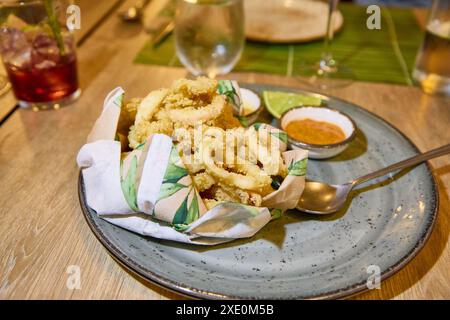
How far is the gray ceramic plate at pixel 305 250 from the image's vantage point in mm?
778

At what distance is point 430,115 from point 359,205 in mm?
632

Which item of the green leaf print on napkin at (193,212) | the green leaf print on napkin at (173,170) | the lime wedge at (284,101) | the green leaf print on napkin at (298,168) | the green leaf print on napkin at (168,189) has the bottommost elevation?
the lime wedge at (284,101)

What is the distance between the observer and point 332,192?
103 cm

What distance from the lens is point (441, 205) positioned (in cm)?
107

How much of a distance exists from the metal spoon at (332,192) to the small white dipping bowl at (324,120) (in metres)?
0.11

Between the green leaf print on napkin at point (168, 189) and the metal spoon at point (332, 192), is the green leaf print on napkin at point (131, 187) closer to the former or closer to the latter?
the green leaf print on napkin at point (168, 189)

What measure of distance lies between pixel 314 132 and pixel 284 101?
→ 0.53 ft

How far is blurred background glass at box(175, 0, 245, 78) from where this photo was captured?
1.56m

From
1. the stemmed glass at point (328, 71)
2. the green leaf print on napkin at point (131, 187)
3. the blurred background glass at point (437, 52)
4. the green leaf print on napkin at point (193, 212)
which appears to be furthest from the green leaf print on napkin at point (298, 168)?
the blurred background glass at point (437, 52)

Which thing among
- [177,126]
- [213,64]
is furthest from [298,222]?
[213,64]

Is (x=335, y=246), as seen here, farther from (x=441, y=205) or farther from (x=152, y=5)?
(x=152, y=5)

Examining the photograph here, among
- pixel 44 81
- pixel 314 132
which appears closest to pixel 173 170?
pixel 314 132

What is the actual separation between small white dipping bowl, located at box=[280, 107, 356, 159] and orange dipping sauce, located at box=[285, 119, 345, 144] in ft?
0.04

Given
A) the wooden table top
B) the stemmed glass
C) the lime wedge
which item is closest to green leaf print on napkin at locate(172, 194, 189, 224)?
the wooden table top
